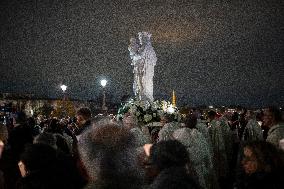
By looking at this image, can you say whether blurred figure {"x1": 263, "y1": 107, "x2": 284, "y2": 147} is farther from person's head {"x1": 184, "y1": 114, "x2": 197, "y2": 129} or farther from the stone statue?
the stone statue

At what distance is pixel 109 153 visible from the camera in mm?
2615

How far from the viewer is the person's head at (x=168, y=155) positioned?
348cm

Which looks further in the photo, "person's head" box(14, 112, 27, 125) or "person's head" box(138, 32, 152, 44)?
"person's head" box(138, 32, 152, 44)

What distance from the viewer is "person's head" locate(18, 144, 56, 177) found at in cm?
342

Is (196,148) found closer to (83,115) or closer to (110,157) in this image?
(83,115)

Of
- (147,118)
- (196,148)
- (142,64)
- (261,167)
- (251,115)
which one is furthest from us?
(142,64)

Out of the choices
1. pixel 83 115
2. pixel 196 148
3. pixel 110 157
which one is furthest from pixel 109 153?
pixel 196 148

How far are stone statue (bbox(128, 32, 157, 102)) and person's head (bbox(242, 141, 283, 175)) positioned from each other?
11.3 meters

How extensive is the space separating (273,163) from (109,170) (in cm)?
212

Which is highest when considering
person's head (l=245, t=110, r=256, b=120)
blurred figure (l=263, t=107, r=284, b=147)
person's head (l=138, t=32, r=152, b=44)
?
person's head (l=138, t=32, r=152, b=44)

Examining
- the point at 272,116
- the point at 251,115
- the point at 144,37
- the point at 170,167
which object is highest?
the point at 144,37

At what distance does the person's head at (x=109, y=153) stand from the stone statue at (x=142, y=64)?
12.8m

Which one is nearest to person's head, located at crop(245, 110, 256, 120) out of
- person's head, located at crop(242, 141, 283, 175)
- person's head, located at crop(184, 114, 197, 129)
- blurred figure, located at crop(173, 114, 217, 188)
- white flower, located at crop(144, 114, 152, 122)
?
white flower, located at crop(144, 114, 152, 122)

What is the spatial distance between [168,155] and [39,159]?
1.05m
